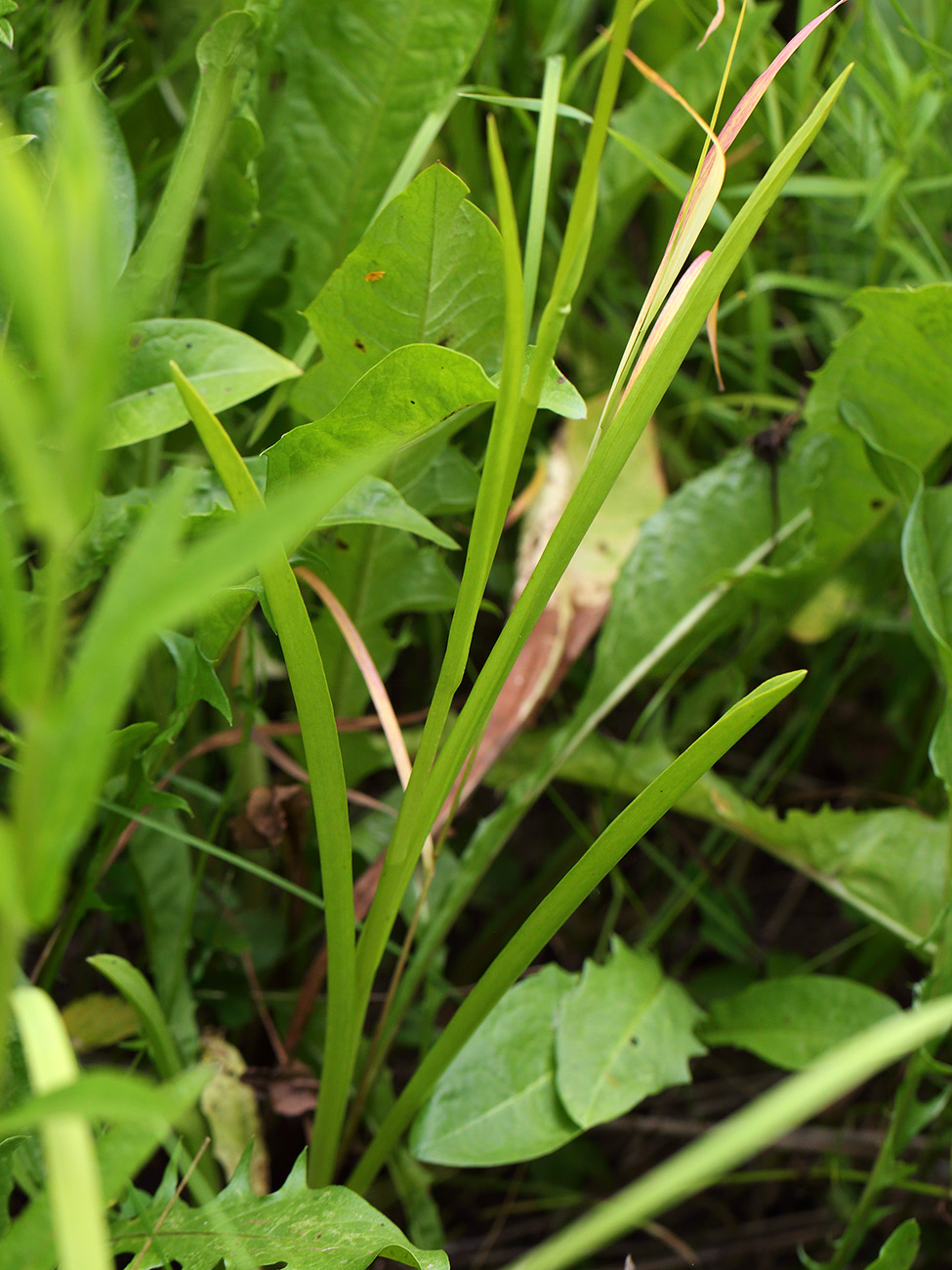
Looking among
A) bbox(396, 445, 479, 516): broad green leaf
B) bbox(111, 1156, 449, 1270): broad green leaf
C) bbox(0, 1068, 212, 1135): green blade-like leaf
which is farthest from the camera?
bbox(396, 445, 479, 516): broad green leaf

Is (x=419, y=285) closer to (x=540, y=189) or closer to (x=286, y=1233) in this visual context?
(x=540, y=189)

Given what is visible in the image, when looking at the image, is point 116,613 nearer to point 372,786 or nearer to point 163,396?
point 163,396

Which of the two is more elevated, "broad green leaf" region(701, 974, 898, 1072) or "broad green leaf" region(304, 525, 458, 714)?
"broad green leaf" region(304, 525, 458, 714)

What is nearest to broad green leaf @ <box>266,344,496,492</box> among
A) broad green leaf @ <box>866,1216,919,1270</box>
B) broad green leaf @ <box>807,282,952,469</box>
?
broad green leaf @ <box>807,282,952,469</box>

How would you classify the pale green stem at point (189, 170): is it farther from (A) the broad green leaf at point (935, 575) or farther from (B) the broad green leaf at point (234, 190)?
(A) the broad green leaf at point (935, 575)

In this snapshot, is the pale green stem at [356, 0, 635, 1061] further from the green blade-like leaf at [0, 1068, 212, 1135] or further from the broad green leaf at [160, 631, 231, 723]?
the green blade-like leaf at [0, 1068, 212, 1135]

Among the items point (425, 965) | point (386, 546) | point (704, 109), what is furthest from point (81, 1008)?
point (704, 109)

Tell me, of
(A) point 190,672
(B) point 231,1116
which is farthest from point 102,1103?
(B) point 231,1116
